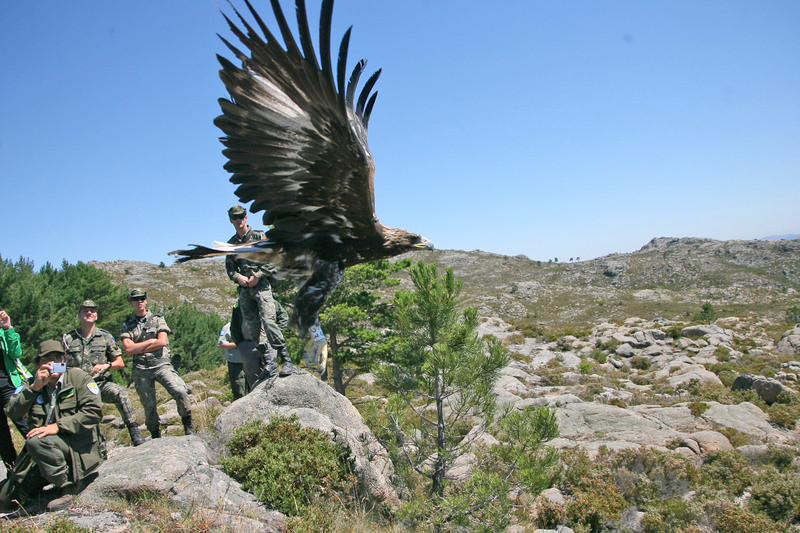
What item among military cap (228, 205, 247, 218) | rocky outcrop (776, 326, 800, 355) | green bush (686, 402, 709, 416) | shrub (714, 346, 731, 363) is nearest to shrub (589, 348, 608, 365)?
shrub (714, 346, 731, 363)

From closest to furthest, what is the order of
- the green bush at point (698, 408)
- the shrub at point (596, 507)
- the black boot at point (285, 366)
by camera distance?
1. the black boot at point (285, 366)
2. the shrub at point (596, 507)
3. the green bush at point (698, 408)

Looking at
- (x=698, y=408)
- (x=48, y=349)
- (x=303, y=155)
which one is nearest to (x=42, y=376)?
(x=48, y=349)

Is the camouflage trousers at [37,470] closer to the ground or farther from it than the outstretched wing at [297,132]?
closer to the ground

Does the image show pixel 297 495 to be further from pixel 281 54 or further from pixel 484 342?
pixel 281 54

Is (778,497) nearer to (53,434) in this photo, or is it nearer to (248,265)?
(248,265)

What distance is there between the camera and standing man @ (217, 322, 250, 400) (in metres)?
7.06

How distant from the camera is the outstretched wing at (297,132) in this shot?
361 centimetres

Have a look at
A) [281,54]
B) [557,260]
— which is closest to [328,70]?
[281,54]

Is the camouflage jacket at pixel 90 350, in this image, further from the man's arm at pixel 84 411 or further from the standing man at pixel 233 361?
the standing man at pixel 233 361

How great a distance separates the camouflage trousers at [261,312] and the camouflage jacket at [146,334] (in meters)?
1.02

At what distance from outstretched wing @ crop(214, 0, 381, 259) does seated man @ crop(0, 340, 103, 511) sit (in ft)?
8.69

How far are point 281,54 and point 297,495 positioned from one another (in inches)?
181

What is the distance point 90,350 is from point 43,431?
138cm

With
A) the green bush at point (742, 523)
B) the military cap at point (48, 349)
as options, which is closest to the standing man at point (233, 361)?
the military cap at point (48, 349)
